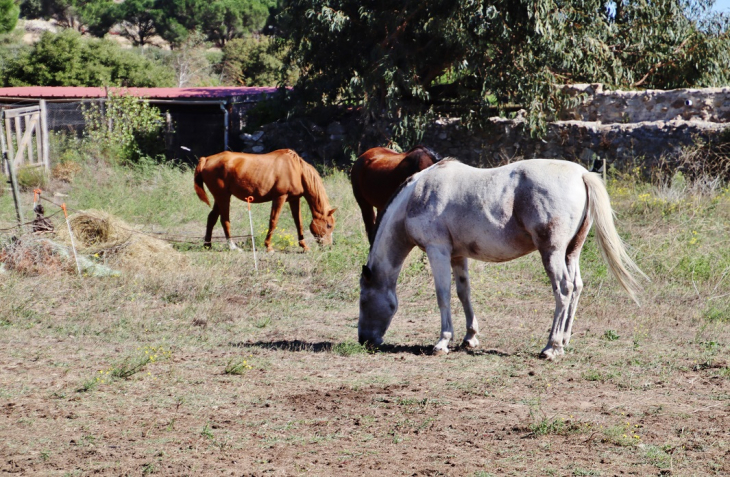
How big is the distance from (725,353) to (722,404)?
154 cm

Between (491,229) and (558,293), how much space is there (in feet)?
2.59

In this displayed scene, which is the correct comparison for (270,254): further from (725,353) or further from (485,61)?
(485,61)

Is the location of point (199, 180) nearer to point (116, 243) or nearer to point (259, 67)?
point (116, 243)

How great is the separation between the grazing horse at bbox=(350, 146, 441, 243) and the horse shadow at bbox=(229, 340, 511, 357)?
283 centimetres

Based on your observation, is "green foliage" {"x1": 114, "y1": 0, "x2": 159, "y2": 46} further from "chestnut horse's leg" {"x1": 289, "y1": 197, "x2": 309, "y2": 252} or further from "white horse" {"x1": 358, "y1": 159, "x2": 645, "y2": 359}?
"white horse" {"x1": 358, "y1": 159, "x2": 645, "y2": 359}

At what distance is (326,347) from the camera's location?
730 cm

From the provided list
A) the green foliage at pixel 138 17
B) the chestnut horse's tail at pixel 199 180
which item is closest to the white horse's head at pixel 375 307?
the chestnut horse's tail at pixel 199 180

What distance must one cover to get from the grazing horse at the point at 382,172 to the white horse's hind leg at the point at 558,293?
11.4 feet

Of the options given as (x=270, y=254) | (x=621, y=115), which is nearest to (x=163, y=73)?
(x=621, y=115)

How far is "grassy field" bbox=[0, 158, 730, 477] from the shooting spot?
463cm

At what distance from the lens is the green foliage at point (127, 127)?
69.1 feet

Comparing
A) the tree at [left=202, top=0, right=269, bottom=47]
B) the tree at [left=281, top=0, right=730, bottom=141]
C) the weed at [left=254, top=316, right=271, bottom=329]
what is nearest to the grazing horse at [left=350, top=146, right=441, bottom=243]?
the weed at [left=254, top=316, right=271, bottom=329]

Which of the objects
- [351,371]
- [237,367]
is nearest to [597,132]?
[351,371]

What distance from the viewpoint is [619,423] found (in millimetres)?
5074
